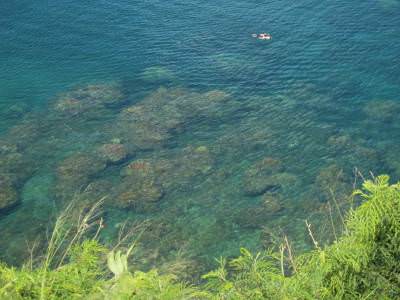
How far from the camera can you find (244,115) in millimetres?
23812

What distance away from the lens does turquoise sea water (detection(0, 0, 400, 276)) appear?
61.3 ft

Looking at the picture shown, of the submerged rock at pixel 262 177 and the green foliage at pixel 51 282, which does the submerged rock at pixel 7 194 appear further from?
the green foliage at pixel 51 282

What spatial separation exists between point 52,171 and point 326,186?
1057 centimetres

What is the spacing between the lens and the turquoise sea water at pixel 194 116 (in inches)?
735

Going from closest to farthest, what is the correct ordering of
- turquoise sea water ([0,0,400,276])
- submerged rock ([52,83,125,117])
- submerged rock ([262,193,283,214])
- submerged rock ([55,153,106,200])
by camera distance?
1. submerged rock ([262,193,283,214])
2. turquoise sea water ([0,0,400,276])
3. submerged rock ([55,153,106,200])
4. submerged rock ([52,83,125,117])

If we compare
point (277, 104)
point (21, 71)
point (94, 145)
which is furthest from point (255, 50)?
point (21, 71)

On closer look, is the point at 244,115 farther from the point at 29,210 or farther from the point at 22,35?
the point at 22,35

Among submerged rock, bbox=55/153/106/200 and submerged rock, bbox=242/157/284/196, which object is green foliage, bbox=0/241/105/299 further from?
submerged rock, bbox=55/153/106/200

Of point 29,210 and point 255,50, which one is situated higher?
point 255,50

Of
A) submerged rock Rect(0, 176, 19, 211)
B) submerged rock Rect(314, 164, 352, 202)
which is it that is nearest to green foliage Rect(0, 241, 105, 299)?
submerged rock Rect(314, 164, 352, 202)

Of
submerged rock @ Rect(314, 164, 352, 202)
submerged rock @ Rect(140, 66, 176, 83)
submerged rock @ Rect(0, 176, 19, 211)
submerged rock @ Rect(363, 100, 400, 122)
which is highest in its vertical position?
submerged rock @ Rect(140, 66, 176, 83)

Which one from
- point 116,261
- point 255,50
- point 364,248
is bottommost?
point 255,50

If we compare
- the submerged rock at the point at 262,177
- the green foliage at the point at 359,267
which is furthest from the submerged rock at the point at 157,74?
the green foliage at the point at 359,267

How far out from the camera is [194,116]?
947 inches
